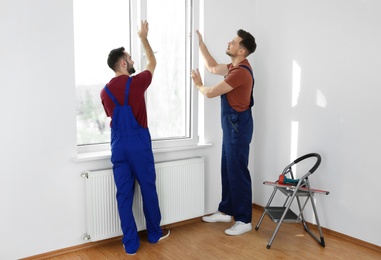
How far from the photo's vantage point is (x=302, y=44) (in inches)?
140

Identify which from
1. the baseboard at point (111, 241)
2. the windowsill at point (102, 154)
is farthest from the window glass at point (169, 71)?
the baseboard at point (111, 241)

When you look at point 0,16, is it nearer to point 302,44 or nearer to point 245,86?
point 245,86

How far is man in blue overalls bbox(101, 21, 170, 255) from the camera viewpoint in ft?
9.41

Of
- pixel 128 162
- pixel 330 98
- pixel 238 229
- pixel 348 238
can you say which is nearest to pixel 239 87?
pixel 330 98

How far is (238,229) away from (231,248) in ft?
1.06

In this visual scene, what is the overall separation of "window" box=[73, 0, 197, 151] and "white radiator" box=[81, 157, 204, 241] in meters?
0.27

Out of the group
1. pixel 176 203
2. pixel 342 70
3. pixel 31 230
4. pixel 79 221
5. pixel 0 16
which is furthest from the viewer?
pixel 176 203

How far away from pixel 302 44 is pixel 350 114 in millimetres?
826

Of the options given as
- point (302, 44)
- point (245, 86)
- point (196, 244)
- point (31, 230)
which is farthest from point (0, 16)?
point (302, 44)

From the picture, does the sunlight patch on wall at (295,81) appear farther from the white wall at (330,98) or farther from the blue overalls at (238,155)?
the blue overalls at (238,155)

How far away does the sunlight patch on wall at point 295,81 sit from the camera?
3.61 m

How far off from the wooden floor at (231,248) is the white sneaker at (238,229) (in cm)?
4

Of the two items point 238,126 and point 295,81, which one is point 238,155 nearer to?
point 238,126

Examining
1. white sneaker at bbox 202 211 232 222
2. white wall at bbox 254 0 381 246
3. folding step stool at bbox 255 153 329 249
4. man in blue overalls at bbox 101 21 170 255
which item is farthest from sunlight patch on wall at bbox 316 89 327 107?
man in blue overalls at bbox 101 21 170 255
